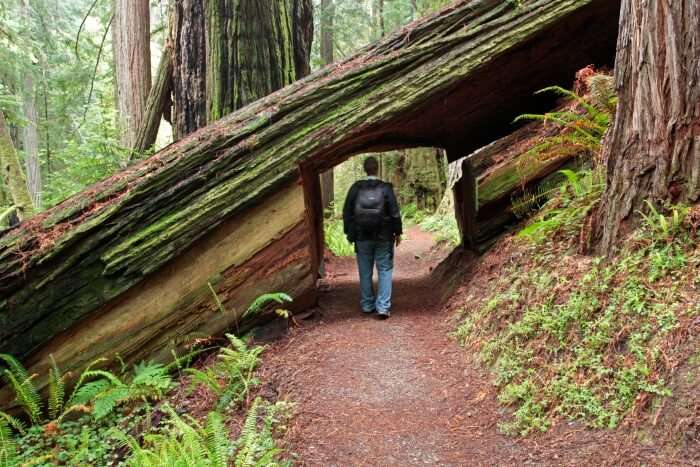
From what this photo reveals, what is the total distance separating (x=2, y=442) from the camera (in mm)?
4328

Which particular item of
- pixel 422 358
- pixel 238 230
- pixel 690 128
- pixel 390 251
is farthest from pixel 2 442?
pixel 690 128

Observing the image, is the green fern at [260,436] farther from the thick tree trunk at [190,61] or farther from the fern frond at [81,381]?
the thick tree trunk at [190,61]

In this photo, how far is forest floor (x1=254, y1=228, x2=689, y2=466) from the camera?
3.18 metres

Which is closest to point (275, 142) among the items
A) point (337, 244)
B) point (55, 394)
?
point (55, 394)

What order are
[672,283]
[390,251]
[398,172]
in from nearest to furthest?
[672,283] < [390,251] < [398,172]

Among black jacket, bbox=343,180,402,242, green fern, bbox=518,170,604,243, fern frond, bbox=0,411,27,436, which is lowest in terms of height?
fern frond, bbox=0,411,27,436

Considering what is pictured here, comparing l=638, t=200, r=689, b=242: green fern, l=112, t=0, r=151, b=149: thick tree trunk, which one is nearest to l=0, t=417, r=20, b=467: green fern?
l=638, t=200, r=689, b=242: green fern

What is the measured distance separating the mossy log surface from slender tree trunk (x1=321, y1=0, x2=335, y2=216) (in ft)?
29.0

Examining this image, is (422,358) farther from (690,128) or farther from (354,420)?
(690,128)

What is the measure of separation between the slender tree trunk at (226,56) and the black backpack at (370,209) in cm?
230

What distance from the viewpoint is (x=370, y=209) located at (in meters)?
6.78

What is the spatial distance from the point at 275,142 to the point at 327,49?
12958 millimetres

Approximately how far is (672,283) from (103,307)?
5.43m

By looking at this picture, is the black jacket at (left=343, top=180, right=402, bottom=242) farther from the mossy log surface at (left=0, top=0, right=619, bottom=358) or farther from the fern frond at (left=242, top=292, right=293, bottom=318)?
the fern frond at (left=242, top=292, right=293, bottom=318)
